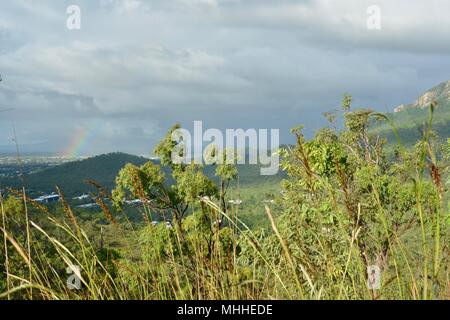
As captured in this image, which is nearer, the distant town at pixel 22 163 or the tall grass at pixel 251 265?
the tall grass at pixel 251 265

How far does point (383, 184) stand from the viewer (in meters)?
19.8

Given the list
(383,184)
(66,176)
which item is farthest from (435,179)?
(66,176)
